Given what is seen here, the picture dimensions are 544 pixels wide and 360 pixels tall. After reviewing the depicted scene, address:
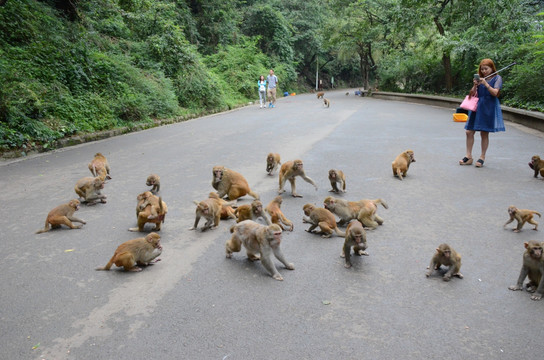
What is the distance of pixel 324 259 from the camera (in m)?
5.00

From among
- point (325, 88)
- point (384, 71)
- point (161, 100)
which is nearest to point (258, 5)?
point (384, 71)

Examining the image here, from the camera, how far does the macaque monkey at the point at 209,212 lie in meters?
5.84

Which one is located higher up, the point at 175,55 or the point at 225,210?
the point at 175,55

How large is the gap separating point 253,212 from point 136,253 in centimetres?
160

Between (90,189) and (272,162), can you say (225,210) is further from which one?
(272,162)

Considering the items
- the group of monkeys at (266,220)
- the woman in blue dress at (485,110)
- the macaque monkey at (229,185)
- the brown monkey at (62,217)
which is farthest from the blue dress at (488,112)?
the brown monkey at (62,217)

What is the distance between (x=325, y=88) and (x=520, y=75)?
5411 cm

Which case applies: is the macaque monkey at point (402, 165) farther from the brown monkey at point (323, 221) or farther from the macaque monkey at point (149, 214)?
the macaque monkey at point (149, 214)

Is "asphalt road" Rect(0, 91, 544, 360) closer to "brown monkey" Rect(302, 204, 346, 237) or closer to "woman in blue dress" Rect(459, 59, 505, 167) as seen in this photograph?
"brown monkey" Rect(302, 204, 346, 237)

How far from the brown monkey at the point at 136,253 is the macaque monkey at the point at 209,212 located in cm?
111

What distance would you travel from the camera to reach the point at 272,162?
8953 mm

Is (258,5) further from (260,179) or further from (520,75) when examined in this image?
(260,179)

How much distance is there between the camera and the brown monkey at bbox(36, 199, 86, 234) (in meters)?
5.98

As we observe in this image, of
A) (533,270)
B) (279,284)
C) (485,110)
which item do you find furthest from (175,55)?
(533,270)
